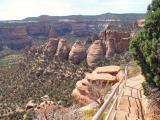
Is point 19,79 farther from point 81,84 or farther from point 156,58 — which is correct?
point 156,58

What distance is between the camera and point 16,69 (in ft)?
406

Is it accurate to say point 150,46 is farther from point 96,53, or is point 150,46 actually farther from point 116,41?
point 116,41

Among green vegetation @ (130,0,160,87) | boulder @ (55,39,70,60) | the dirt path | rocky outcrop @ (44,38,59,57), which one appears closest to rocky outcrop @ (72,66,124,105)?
the dirt path

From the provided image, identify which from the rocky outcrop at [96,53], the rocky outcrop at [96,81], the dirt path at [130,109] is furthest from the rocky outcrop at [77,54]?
the dirt path at [130,109]

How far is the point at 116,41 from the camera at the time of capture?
116 meters

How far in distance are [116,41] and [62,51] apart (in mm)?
18530

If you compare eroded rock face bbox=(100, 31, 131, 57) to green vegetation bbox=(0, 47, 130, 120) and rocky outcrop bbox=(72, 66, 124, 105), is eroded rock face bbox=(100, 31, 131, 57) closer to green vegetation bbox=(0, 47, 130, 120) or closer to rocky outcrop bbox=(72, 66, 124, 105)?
green vegetation bbox=(0, 47, 130, 120)

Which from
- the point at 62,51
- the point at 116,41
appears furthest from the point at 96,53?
the point at 62,51

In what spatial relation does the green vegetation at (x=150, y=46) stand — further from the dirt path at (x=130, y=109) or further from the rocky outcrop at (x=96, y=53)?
the rocky outcrop at (x=96, y=53)

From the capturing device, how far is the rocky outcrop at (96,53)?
4462 inches

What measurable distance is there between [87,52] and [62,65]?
8.91m

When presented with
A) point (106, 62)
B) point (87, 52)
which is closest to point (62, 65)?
point (87, 52)

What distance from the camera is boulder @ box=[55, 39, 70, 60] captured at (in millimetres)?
123519

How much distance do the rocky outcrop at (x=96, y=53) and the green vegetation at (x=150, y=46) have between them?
8477 cm
